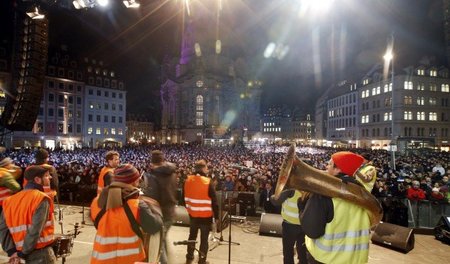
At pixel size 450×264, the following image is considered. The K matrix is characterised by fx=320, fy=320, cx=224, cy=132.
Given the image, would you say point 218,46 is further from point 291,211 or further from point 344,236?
point 344,236

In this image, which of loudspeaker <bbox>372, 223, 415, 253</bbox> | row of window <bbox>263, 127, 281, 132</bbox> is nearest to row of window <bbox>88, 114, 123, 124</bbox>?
loudspeaker <bbox>372, 223, 415, 253</bbox>

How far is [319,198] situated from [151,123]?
427 feet

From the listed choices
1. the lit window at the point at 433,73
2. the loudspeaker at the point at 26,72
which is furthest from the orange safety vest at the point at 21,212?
the lit window at the point at 433,73

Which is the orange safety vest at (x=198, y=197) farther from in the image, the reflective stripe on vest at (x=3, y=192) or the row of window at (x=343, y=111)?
the row of window at (x=343, y=111)

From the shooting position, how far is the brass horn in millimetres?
3133

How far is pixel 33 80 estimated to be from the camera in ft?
51.2

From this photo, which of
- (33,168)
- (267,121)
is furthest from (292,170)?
(267,121)

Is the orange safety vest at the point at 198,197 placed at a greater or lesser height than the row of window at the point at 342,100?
lesser

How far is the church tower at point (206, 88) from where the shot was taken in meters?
104

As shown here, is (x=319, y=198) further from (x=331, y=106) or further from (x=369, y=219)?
(x=331, y=106)

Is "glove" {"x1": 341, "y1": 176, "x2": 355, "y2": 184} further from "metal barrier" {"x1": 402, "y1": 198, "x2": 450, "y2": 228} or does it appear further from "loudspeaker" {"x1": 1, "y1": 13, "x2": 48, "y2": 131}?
"loudspeaker" {"x1": 1, "y1": 13, "x2": 48, "y2": 131}

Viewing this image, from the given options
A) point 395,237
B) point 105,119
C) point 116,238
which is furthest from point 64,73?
point 116,238

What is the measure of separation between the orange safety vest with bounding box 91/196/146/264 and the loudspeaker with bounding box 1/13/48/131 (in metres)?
14.4

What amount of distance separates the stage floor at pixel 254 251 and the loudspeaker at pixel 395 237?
13 centimetres
